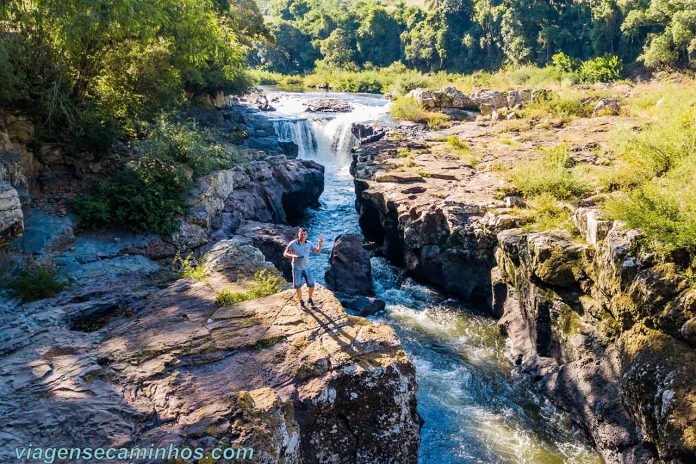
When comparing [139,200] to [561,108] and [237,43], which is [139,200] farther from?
[561,108]

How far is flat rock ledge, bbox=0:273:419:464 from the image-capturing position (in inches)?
200

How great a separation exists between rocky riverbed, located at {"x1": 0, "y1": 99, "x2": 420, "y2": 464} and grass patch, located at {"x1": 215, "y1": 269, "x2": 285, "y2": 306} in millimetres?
194

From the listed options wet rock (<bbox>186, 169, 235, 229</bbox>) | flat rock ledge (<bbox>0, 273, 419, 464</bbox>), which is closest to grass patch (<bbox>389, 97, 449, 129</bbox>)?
wet rock (<bbox>186, 169, 235, 229</bbox>)

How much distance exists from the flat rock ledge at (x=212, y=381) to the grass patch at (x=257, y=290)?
0.84 feet

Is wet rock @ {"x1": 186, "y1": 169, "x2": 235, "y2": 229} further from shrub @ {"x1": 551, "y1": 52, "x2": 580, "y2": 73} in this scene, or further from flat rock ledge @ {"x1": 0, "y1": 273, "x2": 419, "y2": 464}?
shrub @ {"x1": 551, "y1": 52, "x2": 580, "y2": 73}

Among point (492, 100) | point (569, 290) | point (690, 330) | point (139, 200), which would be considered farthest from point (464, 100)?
point (690, 330)

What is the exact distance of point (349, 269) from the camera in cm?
1334

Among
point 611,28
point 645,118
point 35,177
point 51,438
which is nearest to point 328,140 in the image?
point 645,118

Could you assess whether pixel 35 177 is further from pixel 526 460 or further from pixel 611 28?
pixel 611 28

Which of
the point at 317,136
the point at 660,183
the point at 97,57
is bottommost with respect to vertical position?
A: the point at 317,136

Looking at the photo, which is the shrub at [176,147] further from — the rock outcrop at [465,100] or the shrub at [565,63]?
the shrub at [565,63]

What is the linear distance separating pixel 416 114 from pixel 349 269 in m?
15.4

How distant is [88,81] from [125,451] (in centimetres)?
1004

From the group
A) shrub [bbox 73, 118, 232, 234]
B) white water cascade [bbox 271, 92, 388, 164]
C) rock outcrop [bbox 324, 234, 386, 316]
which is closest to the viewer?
shrub [bbox 73, 118, 232, 234]
